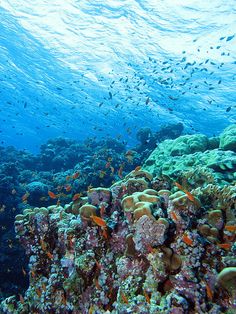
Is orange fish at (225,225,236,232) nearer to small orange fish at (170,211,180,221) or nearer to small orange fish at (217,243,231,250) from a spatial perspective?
small orange fish at (217,243,231,250)

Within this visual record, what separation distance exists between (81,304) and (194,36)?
2176 cm

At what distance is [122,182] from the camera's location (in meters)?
5.38

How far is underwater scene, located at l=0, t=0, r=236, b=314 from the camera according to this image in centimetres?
340

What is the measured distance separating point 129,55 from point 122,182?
896 inches

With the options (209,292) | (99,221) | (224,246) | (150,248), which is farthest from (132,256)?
(224,246)

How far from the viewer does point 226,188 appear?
4348mm

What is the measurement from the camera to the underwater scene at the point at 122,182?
3.40 m

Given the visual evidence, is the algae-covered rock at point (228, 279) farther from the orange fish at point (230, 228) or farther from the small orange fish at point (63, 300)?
the small orange fish at point (63, 300)

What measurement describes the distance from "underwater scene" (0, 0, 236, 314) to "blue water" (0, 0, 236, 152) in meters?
0.14

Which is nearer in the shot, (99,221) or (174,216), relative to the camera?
(174,216)

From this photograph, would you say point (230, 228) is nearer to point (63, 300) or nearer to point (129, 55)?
point (63, 300)

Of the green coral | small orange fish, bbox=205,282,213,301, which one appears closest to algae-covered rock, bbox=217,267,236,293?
small orange fish, bbox=205,282,213,301

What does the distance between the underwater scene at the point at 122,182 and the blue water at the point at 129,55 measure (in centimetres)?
14

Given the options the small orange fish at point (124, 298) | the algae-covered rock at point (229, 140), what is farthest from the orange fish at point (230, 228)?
the algae-covered rock at point (229, 140)
